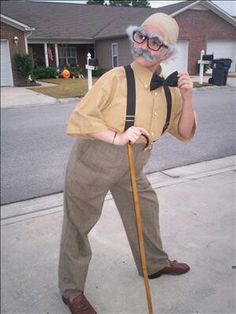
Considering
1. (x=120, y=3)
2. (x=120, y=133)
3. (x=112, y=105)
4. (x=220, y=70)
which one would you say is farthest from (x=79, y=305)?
(x=120, y=3)

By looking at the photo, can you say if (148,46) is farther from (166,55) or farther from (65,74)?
(65,74)

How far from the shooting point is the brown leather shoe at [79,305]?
1.98 m

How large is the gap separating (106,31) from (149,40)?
56 centimetres

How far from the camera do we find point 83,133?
1.63 metres

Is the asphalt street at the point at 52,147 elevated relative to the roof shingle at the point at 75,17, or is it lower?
lower

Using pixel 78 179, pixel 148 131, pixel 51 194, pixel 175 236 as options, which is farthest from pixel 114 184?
pixel 51 194

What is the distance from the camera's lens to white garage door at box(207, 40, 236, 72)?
1881 mm

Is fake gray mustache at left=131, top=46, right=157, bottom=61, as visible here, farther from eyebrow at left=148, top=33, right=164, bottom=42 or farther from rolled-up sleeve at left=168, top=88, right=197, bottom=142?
rolled-up sleeve at left=168, top=88, right=197, bottom=142

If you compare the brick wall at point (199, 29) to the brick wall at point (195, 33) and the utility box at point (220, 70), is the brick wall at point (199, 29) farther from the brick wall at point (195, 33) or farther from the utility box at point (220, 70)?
the utility box at point (220, 70)

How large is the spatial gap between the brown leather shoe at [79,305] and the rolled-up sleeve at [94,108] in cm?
94

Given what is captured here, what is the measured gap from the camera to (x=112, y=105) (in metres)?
1.62

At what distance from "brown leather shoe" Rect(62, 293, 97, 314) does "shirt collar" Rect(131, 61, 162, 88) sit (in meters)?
1.17

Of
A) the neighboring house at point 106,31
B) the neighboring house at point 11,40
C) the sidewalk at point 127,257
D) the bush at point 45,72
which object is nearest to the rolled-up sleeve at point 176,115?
the neighboring house at point 106,31

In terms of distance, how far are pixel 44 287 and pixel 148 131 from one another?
112 cm
